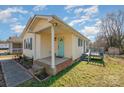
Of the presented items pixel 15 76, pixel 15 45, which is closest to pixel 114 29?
pixel 15 45

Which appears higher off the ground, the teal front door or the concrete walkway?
the teal front door

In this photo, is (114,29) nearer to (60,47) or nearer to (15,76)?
(60,47)

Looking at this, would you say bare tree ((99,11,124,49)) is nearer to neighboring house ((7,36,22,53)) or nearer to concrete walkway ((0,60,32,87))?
neighboring house ((7,36,22,53))

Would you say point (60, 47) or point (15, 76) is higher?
point (60, 47)

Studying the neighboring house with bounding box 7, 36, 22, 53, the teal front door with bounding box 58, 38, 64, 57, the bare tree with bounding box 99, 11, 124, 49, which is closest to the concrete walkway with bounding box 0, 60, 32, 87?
the teal front door with bounding box 58, 38, 64, 57

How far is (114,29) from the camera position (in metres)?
37.9

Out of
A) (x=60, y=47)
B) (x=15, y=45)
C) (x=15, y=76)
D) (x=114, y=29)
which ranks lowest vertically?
(x=15, y=76)

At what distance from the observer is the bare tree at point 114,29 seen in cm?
3578

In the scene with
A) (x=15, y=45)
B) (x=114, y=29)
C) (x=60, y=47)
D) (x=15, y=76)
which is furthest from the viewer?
(x=114, y=29)

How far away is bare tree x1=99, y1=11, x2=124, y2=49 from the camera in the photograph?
117 ft

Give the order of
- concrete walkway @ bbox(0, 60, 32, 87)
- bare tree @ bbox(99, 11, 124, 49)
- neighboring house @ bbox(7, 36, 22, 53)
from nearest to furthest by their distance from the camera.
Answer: concrete walkway @ bbox(0, 60, 32, 87) → neighboring house @ bbox(7, 36, 22, 53) → bare tree @ bbox(99, 11, 124, 49)

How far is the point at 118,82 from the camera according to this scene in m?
7.39
